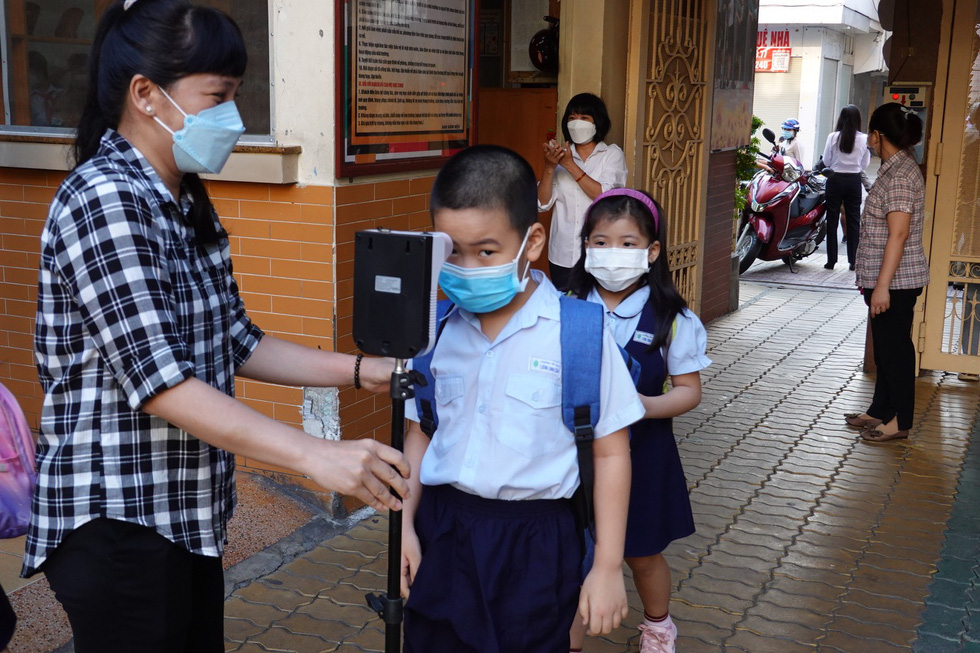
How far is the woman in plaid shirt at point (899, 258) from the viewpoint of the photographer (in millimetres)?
5398

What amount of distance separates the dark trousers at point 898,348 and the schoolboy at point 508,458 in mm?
3993

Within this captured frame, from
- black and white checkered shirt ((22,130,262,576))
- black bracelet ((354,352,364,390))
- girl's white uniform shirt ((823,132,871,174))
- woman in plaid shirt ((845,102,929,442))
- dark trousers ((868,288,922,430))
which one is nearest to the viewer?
black and white checkered shirt ((22,130,262,576))

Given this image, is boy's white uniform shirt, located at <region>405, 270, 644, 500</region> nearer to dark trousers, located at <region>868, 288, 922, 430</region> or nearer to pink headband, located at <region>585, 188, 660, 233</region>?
pink headband, located at <region>585, 188, 660, 233</region>

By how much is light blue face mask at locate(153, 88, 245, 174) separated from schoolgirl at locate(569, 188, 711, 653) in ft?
4.61

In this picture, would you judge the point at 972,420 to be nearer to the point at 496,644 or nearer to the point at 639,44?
the point at 639,44

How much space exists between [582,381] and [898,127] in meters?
4.29

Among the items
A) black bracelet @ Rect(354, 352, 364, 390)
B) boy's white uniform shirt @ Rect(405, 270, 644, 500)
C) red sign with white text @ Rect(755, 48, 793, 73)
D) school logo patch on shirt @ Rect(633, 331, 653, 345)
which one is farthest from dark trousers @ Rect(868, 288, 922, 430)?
red sign with white text @ Rect(755, 48, 793, 73)

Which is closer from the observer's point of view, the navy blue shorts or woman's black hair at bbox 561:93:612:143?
the navy blue shorts

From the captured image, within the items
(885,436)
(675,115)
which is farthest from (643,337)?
(675,115)

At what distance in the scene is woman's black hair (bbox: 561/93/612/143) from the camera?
564cm

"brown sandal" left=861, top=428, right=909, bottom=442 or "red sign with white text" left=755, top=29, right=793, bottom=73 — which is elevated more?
"red sign with white text" left=755, top=29, right=793, bottom=73

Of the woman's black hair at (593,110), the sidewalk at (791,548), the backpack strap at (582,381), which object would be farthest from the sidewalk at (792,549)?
the woman's black hair at (593,110)

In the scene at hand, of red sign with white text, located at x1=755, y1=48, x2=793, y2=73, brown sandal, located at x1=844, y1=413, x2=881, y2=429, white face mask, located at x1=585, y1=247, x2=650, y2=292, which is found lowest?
brown sandal, located at x1=844, y1=413, x2=881, y2=429

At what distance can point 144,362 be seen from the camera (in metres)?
1.62
